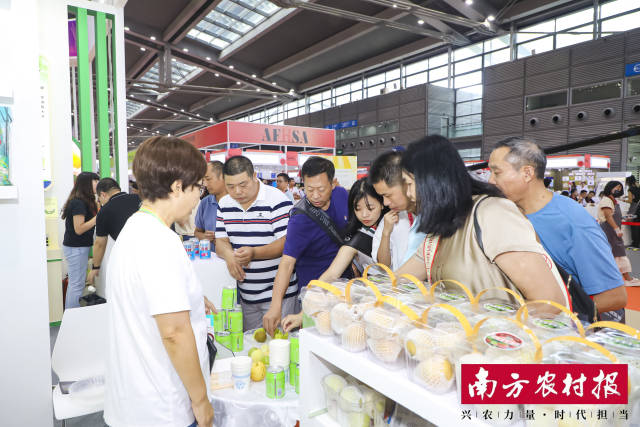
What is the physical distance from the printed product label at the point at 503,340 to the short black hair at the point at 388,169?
1.02m

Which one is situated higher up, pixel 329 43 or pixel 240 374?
pixel 329 43

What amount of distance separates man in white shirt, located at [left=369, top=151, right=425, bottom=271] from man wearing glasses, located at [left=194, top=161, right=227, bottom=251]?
192 centimetres

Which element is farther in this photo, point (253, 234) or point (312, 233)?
point (253, 234)

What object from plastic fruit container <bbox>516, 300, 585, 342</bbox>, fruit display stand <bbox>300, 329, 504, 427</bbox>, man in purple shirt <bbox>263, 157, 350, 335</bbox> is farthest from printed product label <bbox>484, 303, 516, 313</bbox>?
man in purple shirt <bbox>263, 157, 350, 335</bbox>

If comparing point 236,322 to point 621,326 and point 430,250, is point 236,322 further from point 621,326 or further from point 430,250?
point 621,326

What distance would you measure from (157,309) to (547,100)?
16143 mm

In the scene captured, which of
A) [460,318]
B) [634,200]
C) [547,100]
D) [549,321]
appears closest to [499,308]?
[549,321]

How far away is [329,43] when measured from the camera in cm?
1590

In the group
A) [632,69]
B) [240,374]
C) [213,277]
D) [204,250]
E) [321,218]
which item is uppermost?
[632,69]

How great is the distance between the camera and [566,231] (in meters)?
1.80

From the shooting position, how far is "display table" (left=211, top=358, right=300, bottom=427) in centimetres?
138

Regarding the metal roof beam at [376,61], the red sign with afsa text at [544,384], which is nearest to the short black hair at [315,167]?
the red sign with afsa text at [544,384]

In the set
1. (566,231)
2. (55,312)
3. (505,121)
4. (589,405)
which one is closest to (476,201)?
(589,405)

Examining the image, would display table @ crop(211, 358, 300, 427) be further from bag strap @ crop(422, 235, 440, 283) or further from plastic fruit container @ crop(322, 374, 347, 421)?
bag strap @ crop(422, 235, 440, 283)
